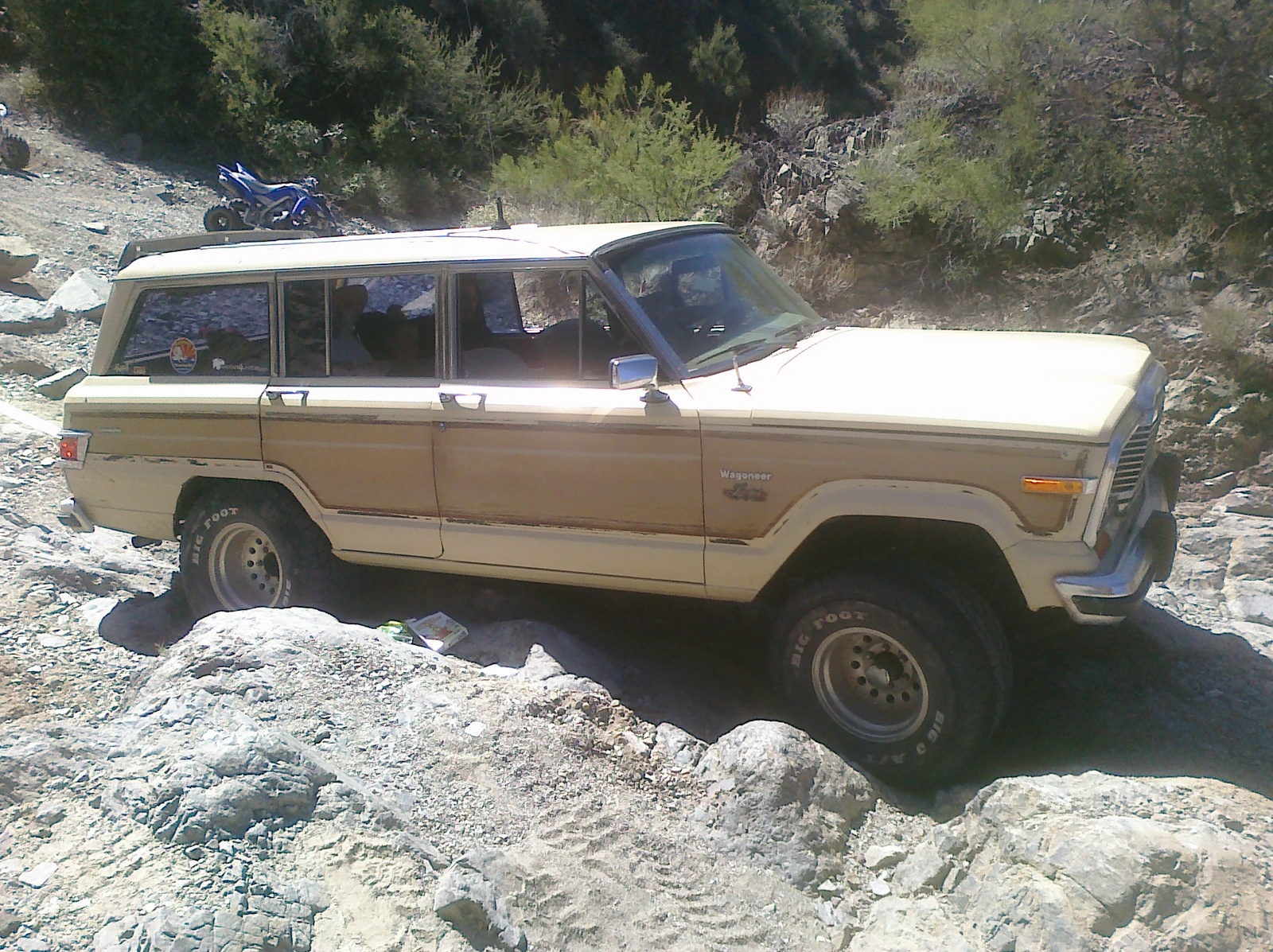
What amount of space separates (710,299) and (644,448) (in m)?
0.88

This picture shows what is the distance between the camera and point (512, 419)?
164 inches

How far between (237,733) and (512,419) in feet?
5.20

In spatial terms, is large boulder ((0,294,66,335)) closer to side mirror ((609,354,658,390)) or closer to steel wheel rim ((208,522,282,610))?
steel wheel rim ((208,522,282,610))

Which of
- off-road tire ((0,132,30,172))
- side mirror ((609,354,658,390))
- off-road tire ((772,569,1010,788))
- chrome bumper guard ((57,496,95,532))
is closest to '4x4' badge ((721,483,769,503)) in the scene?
off-road tire ((772,569,1010,788))

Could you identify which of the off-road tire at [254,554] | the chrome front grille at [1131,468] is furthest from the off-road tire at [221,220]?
the chrome front grille at [1131,468]

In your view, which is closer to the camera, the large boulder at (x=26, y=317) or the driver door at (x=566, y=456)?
the driver door at (x=566, y=456)

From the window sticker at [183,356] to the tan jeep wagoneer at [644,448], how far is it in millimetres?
16

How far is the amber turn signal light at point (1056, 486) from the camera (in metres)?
3.26

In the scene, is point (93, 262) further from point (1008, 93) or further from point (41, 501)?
point (1008, 93)

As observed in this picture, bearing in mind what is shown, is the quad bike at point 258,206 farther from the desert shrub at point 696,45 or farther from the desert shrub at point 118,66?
the desert shrub at point 696,45

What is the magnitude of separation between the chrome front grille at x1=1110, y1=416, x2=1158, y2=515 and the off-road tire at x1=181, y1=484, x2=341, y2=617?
3.45 meters

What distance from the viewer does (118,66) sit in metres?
22.0

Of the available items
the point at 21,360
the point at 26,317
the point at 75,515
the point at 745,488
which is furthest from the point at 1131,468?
the point at 26,317

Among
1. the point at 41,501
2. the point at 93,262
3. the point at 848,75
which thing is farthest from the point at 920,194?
the point at 848,75
